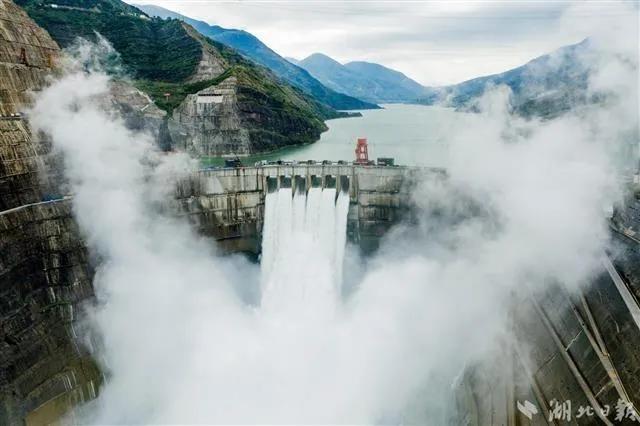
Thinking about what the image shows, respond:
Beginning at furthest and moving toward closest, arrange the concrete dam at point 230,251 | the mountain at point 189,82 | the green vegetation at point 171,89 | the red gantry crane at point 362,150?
the green vegetation at point 171,89
the mountain at point 189,82
the red gantry crane at point 362,150
the concrete dam at point 230,251

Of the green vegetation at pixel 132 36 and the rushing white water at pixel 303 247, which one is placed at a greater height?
the green vegetation at pixel 132 36

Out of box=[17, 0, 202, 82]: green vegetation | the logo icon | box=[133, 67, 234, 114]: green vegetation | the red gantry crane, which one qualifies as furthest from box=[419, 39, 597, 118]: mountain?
box=[17, 0, 202, 82]: green vegetation

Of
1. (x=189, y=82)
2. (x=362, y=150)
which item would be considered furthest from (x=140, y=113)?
(x=362, y=150)

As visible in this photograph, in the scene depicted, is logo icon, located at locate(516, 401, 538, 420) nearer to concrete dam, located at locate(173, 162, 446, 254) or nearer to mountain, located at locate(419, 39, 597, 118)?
concrete dam, located at locate(173, 162, 446, 254)

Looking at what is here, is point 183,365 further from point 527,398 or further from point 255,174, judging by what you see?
point 527,398

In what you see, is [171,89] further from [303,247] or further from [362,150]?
[303,247]

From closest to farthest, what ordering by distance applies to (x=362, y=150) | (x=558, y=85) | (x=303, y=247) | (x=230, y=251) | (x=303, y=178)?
(x=303, y=247)
(x=230, y=251)
(x=303, y=178)
(x=362, y=150)
(x=558, y=85)

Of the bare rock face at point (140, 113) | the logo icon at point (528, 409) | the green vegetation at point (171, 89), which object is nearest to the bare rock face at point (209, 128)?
the green vegetation at point (171, 89)

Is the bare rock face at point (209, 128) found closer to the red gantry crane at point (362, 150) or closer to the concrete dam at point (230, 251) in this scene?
the red gantry crane at point (362, 150)
